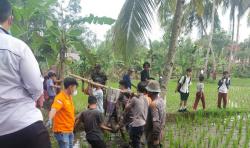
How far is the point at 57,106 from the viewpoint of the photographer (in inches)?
195

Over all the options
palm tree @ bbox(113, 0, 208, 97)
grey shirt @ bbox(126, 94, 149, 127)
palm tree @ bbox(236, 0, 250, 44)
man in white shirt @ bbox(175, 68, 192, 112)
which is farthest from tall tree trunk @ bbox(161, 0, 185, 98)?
palm tree @ bbox(236, 0, 250, 44)

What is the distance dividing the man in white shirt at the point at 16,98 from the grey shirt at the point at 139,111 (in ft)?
13.8

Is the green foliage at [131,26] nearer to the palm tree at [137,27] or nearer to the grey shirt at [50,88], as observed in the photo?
the palm tree at [137,27]

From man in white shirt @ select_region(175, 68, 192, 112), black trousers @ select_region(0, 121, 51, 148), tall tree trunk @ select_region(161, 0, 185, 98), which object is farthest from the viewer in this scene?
man in white shirt @ select_region(175, 68, 192, 112)

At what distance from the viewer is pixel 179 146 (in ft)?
23.2

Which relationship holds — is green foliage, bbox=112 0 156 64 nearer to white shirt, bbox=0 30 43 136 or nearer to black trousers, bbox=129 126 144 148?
black trousers, bbox=129 126 144 148

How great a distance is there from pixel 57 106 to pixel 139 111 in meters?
1.67

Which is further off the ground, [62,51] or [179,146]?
[62,51]

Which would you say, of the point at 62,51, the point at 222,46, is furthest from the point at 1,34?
the point at 222,46

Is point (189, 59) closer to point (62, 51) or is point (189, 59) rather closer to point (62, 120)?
point (62, 51)

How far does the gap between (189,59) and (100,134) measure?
24.9 meters

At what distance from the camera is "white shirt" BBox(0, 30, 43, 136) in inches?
79.7

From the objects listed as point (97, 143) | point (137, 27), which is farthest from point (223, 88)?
point (97, 143)

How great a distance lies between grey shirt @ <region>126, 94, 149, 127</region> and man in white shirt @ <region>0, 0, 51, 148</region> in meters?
4.20
